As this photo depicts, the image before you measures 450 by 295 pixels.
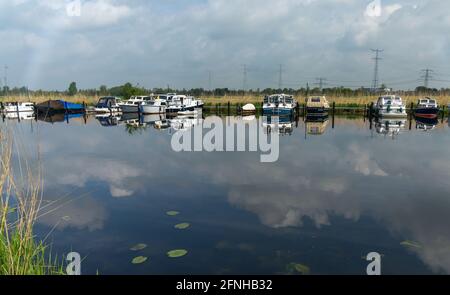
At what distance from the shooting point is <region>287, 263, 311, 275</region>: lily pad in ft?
17.1

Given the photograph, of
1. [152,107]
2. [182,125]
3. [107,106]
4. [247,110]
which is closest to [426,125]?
[247,110]

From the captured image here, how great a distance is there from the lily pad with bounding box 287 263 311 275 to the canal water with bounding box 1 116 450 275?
30 millimetres

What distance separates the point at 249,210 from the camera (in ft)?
26.1

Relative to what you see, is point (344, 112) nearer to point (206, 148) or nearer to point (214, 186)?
point (206, 148)

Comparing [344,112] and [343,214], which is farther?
[344,112]

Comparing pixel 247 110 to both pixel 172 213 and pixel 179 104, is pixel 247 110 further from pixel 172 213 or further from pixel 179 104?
pixel 172 213

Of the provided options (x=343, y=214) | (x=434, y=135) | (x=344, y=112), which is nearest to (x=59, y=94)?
(x=344, y=112)

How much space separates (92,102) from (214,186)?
45307 millimetres

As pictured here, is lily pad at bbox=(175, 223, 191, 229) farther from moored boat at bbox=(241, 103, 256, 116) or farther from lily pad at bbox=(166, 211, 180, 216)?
moored boat at bbox=(241, 103, 256, 116)

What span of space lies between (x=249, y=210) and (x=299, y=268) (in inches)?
107

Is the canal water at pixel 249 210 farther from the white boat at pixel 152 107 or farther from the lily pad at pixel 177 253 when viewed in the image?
the white boat at pixel 152 107

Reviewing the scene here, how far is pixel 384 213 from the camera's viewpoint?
768cm
